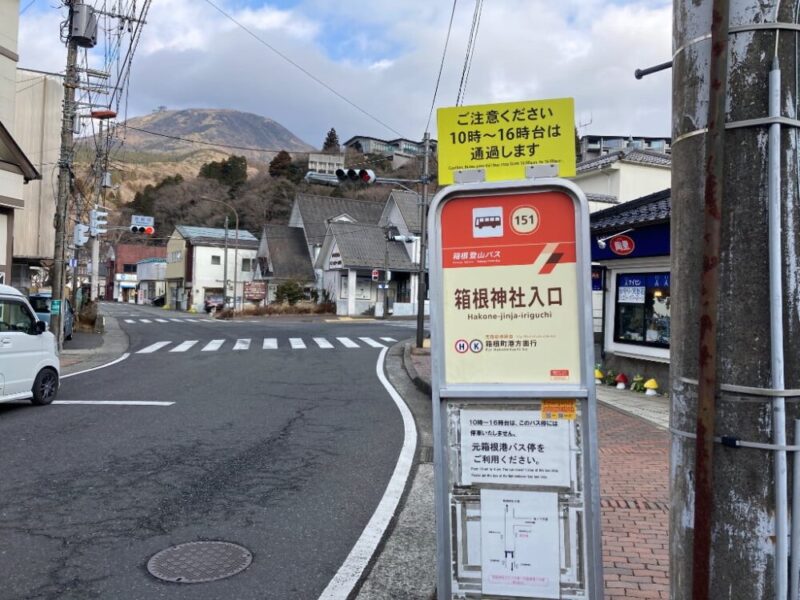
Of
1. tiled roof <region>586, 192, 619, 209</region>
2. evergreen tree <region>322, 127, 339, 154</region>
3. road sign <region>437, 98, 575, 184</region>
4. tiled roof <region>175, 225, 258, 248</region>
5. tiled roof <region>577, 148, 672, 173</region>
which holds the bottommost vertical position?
road sign <region>437, 98, 575, 184</region>

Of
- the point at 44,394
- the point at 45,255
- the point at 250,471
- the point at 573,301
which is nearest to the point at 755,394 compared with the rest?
the point at 573,301

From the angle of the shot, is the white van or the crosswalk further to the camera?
the crosswalk

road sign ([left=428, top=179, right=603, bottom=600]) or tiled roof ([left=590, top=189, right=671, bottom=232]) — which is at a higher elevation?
tiled roof ([left=590, top=189, right=671, bottom=232])

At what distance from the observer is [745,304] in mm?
2061

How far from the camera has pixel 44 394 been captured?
404 inches

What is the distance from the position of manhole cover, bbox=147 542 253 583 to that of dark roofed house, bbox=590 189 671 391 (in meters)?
8.63

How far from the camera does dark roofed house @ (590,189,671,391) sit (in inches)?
436

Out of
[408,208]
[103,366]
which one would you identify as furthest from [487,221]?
[408,208]

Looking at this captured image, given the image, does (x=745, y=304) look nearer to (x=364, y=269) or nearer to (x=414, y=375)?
(x=414, y=375)

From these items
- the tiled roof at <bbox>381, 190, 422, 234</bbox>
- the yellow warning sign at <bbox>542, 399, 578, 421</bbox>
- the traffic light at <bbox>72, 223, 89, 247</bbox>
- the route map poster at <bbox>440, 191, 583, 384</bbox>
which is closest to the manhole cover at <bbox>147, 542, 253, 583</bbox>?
the route map poster at <bbox>440, 191, 583, 384</bbox>

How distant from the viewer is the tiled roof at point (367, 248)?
1791 inches

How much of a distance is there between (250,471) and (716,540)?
531 centimetres

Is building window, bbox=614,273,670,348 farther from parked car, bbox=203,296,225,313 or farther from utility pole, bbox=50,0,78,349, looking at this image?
parked car, bbox=203,296,225,313

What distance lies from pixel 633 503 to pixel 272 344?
734 inches
